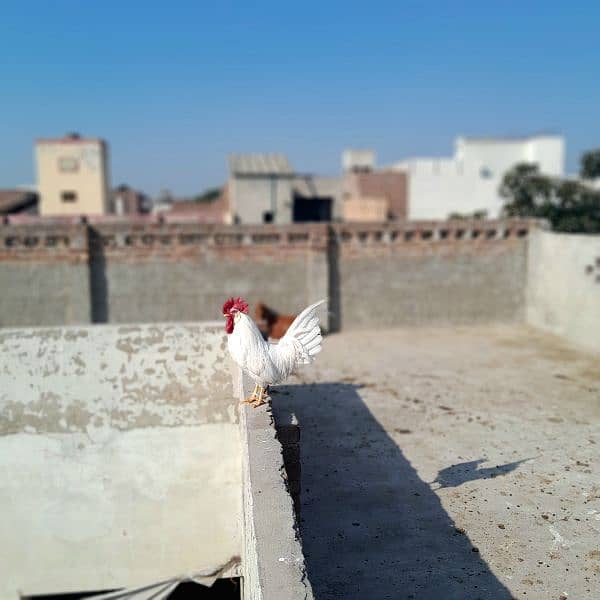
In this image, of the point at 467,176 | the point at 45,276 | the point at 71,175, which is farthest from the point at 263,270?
the point at 467,176

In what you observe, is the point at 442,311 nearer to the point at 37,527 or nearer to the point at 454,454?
the point at 454,454

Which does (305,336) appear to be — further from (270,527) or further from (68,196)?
(68,196)

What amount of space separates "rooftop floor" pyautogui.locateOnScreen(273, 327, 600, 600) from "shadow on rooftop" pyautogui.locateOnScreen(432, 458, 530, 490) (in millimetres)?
19

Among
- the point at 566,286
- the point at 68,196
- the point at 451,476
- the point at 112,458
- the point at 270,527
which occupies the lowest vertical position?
the point at 112,458

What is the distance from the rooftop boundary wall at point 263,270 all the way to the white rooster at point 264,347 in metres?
7.35

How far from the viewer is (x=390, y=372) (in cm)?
972

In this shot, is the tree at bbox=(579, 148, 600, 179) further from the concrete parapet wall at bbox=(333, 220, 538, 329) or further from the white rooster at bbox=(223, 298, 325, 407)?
the white rooster at bbox=(223, 298, 325, 407)

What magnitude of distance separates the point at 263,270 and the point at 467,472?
709cm

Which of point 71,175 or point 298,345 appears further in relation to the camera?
point 71,175

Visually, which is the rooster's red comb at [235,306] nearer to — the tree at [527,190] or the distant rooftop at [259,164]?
the tree at [527,190]

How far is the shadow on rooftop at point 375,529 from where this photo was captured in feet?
13.8

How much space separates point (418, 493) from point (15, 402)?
433 cm

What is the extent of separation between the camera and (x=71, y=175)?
1007 inches

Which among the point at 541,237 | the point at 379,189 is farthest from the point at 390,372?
the point at 379,189
